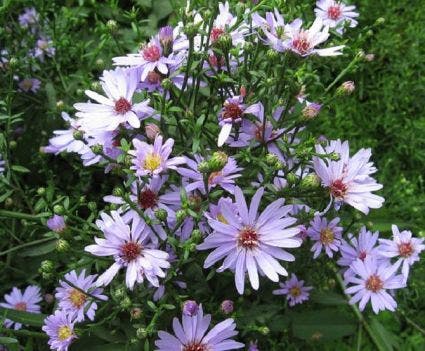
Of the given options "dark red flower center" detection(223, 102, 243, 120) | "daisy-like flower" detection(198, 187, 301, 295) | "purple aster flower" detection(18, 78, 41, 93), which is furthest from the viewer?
"purple aster flower" detection(18, 78, 41, 93)

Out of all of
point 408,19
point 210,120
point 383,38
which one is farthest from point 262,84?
point 408,19

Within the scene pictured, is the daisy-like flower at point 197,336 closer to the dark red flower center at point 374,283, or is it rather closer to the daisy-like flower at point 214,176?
the daisy-like flower at point 214,176

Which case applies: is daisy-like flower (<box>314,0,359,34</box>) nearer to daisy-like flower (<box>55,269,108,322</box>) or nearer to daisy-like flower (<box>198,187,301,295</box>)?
daisy-like flower (<box>198,187,301,295</box>)

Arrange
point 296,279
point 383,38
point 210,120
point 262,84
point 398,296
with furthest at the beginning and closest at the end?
1. point 383,38
2. point 398,296
3. point 296,279
4. point 210,120
5. point 262,84

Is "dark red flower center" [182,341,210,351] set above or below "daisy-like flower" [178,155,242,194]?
below

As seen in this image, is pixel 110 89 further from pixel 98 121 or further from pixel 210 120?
pixel 210 120

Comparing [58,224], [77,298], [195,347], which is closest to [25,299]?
[77,298]

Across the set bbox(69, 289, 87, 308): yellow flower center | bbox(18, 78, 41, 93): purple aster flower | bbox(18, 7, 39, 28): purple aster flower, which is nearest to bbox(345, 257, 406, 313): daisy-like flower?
bbox(69, 289, 87, 308): yellow flower center
